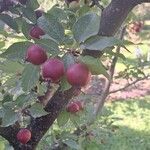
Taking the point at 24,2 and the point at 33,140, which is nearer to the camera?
the point at 24,2

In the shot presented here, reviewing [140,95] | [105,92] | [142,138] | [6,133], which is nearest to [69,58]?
[6,133]

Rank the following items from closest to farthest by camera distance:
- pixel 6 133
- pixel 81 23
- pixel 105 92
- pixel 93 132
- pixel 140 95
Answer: pixel 81 23
pixel 6 133
pixel 93 132
pixel 105 92
pixel 140 95

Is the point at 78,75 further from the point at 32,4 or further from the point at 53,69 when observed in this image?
the point at 32,4

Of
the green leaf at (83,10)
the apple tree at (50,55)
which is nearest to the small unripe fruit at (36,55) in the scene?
the apple tree at (50,55)

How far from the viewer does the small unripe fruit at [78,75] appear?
95 centimetres

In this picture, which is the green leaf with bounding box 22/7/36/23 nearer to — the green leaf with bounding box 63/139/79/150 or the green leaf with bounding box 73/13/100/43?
the green leaf with bounding box 73/13/100/43

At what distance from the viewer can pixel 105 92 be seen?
3061mm

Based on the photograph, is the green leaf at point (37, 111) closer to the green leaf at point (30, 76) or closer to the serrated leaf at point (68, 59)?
the green leaf at point (30, 76)

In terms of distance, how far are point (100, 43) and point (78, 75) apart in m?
0.11

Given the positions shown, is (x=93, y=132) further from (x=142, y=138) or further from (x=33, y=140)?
(x=142, y=138)

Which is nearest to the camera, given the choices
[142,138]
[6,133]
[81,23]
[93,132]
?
[81,23]

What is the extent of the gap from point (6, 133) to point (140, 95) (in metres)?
9.59

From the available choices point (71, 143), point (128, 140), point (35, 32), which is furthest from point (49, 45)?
point (128, 140)

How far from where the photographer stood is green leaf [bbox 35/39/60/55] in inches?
39.8
